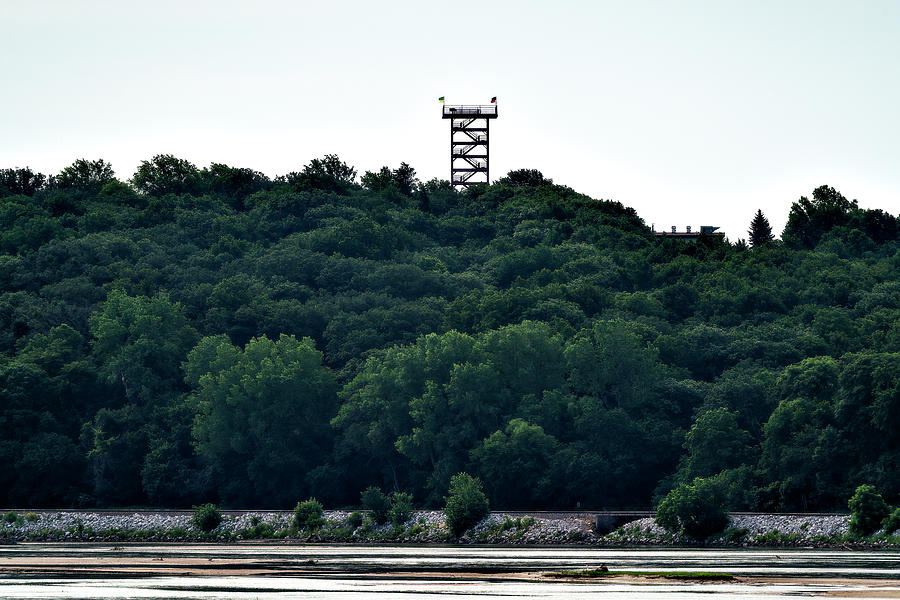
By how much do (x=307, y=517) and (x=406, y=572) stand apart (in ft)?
122

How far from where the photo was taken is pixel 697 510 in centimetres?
7956

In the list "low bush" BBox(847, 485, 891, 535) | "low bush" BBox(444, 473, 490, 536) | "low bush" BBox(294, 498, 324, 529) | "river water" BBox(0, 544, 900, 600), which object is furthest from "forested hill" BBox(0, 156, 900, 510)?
"river water" BBox(0, 544, 900, 600)

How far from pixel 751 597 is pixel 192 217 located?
440 feet

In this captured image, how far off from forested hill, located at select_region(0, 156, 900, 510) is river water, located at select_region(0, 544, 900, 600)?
22.8m

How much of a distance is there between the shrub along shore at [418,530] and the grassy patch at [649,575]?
23.0 m

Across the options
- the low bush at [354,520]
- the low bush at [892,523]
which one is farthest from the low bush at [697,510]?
the low bush at [354,520]

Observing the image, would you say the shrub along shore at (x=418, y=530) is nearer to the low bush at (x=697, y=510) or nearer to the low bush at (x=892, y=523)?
the low bush at (x=892, y=523)

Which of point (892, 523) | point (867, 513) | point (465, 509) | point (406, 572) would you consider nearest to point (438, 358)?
point (465, 509)

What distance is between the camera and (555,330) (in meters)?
119

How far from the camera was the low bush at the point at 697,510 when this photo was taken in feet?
261

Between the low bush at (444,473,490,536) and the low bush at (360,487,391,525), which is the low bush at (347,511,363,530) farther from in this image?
the low bush at (444,473,490,536)

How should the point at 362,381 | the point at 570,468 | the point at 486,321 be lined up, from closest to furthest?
the point at 570,468, the point at 362,381, the point at 486,321

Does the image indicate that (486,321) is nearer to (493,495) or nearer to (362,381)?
(362,381)

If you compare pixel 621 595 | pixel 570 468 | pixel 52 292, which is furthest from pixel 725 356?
pixel 621 595
